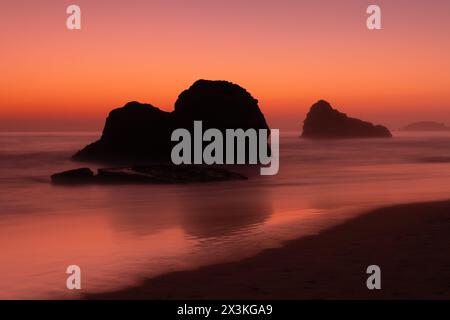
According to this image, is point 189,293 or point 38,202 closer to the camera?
point 189,293

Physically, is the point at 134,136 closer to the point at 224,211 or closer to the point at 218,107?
the point at 218,107

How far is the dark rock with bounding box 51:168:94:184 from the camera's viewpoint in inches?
1324

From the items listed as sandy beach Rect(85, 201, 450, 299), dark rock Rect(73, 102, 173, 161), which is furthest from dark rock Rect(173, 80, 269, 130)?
sandy beach Rect(85, 201, 450, 299)

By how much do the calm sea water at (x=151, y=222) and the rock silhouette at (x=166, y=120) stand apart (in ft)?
92.2

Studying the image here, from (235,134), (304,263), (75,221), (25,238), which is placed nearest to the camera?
(304,263)

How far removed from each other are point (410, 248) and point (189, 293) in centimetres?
563

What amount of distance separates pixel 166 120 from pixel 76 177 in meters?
31.5

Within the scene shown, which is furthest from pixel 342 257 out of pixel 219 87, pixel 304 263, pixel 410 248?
pixel 219 87

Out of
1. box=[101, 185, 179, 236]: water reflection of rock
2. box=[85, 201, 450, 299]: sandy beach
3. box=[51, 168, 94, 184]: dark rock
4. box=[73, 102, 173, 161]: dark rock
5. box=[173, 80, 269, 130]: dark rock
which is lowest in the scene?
box=[101, 185, 179, 236]: water reflection of rock

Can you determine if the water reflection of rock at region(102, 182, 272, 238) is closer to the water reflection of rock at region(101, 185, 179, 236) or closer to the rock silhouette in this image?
the water reflection of rock at region(101, 185, 179, 236)

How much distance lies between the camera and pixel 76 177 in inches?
1363

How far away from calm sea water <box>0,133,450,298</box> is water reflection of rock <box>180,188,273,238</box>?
40mm
